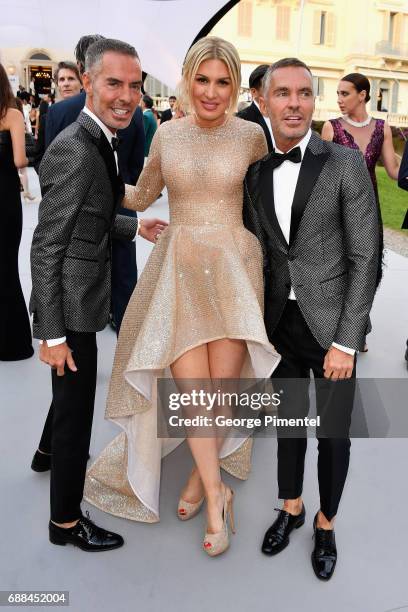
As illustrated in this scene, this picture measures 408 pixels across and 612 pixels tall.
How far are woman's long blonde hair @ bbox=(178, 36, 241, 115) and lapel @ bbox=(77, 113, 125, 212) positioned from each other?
16.8 inches

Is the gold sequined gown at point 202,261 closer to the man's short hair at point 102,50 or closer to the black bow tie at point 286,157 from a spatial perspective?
the black bow tie at point 286,157

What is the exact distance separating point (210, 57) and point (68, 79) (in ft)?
7.44

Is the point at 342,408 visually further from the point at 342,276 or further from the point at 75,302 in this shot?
the point at 75,302

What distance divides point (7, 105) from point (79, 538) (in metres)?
2.64

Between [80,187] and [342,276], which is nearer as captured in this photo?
[80,187]

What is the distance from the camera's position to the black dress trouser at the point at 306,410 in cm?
210

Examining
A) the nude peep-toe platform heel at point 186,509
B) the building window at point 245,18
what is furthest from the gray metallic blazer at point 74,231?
the building window at point 245,18

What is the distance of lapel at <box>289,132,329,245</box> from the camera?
6.33ft

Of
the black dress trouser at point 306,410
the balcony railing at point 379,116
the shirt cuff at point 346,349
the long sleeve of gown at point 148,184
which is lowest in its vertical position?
the balcony railing at point 379,116

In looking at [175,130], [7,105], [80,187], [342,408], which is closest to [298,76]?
[175,130]

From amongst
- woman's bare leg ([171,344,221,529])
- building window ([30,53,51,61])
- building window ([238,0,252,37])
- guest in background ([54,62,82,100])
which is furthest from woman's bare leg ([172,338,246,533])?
building window ([238,0,252,37])

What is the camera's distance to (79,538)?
2221 mm

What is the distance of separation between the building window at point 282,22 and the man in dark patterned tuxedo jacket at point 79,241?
43.1m

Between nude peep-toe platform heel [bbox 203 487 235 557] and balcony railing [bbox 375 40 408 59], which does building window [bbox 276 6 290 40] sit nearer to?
balcony railing [bbox 375 40 408 59]
